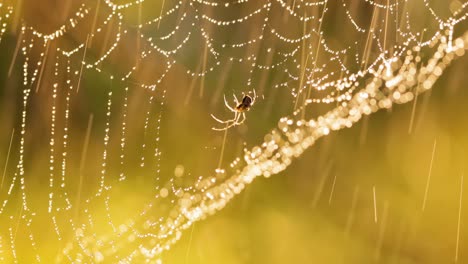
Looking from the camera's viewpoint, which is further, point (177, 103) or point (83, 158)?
point (83, 158)

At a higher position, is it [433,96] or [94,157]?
[94,157]

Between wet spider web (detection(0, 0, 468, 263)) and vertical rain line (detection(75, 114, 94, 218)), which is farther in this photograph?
vertical rain line (detection(75, 114, 94, 218))

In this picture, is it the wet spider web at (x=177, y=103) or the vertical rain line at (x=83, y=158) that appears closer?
the wet spider web at (x=177, y=103)

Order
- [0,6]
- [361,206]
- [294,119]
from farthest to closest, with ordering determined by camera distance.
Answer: [361,206] < [294,119] < [0,6]

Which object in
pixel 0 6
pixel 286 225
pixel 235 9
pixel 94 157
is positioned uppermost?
pixel 0 6

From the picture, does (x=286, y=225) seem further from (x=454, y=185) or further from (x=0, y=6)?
(x=0, y=6)

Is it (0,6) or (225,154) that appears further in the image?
(225,154)

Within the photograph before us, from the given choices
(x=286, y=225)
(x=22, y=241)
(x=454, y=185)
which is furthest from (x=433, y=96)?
(x=22, y=241)

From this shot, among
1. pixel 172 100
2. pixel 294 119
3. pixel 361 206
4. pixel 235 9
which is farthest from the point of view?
pixel 361 206
